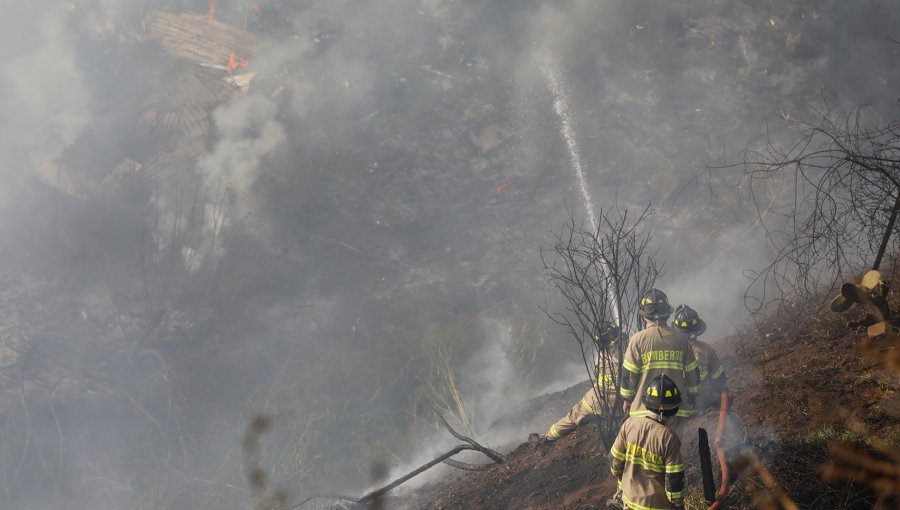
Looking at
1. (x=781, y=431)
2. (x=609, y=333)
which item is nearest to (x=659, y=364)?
(x=781, y=431)

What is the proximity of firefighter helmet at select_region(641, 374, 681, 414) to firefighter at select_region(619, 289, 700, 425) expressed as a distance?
1.08 metres

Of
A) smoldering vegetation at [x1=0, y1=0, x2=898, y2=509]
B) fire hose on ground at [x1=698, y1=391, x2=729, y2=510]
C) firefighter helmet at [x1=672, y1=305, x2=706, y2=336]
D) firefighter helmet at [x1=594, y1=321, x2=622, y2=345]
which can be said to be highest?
smoldering vegetation at [x1=0, y1=0, x2=898, y2=509]

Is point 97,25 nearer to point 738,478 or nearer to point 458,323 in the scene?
point 458,323

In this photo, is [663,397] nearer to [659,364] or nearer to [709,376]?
[659,364]

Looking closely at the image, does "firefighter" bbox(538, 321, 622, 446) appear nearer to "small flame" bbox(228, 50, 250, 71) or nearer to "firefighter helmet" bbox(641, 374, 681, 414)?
"firefighter helmet" bbox(641, 374, 681, 414)

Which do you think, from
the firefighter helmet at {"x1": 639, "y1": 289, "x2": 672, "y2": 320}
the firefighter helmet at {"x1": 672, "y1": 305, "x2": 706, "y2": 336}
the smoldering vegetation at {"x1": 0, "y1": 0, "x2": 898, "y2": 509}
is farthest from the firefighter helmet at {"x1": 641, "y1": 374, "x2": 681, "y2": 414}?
the smoldering vegetation at {"x1": 0, "y1": 0, "x2": 898, "y2": 509}

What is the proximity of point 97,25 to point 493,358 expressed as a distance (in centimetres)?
1086

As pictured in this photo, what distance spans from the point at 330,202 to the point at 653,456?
894 centimetres

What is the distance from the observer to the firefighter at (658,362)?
4.86 meters

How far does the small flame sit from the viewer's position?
12609 millimetres

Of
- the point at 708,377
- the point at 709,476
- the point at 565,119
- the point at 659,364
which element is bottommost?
the point at 709,476

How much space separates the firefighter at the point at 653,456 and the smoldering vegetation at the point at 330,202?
6.20 meters

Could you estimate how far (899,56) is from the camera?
12.7 meters

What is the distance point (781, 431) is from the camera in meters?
4.61
